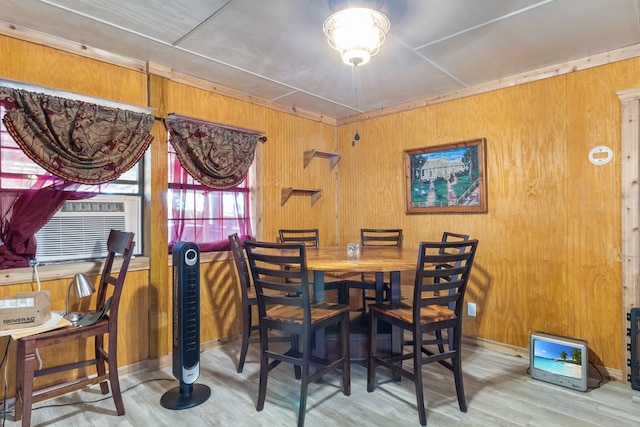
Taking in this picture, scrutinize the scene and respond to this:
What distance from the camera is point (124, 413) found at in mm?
2121

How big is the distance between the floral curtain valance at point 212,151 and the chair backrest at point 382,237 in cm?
138

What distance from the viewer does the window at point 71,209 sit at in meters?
2.18

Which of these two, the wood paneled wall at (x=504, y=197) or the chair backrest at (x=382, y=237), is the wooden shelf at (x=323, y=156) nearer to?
the wood paneled wall at (x=504, y=197)

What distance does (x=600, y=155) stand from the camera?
2.60 m

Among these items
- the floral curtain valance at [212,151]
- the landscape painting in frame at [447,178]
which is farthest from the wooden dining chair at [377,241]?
the floral curtain valance at [212,151]

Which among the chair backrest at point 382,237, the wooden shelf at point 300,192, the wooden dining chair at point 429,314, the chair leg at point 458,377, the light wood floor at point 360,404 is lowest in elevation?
the light wood floor at point 360,404

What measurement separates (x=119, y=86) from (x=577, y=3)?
2970 mm

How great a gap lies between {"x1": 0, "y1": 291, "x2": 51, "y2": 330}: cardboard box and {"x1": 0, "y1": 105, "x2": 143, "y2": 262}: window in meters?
0.53

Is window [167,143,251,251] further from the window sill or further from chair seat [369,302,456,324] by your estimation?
chair seat [369,302,456,324]

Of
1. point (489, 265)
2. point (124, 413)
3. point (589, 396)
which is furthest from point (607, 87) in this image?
point (124, 413)

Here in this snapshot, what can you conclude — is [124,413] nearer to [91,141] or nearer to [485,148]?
[91,141]

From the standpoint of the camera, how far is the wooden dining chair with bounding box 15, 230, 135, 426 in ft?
5.99

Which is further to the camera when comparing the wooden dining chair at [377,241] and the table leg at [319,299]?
the wooden dining chair at [377,241]

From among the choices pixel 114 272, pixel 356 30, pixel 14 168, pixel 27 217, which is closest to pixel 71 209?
pixel 27 217
